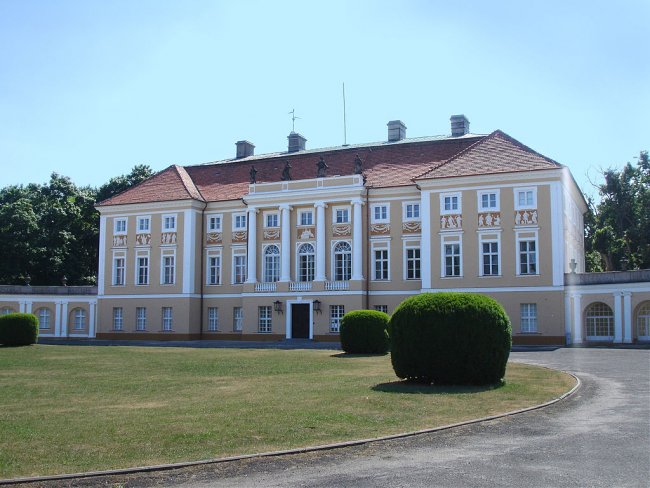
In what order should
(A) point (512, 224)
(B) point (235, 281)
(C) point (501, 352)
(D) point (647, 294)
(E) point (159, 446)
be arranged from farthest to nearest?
(B) point (235, 281)
(A) point (512, 224)
(D) point (647, 294)
(C) point (501, 352)
(E) point (159, 446)

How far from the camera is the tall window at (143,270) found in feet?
169

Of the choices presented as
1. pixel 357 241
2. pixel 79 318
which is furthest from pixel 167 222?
pixel 357 241

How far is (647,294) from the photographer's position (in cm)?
3828

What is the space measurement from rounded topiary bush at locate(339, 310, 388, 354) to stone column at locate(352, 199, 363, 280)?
13.8m

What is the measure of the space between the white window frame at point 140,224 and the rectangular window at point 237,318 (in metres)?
8.59

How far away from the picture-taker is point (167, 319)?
166ft

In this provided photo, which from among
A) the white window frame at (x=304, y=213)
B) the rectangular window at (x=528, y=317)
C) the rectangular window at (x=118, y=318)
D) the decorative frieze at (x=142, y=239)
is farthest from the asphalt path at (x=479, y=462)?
the rectangular window at (x=118, y=318)

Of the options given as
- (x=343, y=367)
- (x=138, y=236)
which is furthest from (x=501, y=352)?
(x=138, y=236)

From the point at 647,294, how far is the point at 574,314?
407 centimetres

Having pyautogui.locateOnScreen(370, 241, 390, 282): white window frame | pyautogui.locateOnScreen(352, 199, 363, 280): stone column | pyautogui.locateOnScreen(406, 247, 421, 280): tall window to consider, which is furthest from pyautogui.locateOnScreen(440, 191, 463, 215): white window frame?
pyautogui.locateOnScreen(352, 199, 363, 280): stone column

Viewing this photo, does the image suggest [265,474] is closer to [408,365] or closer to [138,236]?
[408,365]

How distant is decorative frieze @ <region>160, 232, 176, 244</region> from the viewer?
5100 cm

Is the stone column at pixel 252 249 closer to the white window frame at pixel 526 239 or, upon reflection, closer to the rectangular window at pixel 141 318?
→ the rectangular window at pixel 141 318

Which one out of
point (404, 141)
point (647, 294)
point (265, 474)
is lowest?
point (265, 474)
